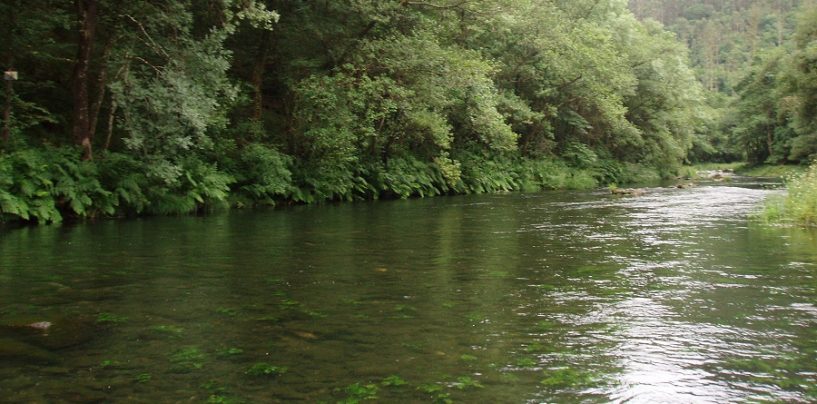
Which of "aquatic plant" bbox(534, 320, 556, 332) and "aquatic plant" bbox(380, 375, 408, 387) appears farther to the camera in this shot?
"aquatic plant" bbox(534, 320, 556, 332)

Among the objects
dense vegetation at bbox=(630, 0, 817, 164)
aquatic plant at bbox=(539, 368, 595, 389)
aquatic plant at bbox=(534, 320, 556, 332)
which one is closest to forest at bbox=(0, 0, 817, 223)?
dense vegetation at bbox=(630, 0, 817, 164)

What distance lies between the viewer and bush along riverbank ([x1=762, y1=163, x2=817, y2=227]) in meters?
14.1

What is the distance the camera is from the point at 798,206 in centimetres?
1438

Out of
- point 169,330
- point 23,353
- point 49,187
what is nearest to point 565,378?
point 169,330

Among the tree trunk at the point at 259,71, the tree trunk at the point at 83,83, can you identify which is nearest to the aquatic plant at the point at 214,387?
the tree trunk at the point at 83,83

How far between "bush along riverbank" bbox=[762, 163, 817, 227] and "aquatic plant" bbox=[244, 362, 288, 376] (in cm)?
1323

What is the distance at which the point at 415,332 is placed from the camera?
5.48m

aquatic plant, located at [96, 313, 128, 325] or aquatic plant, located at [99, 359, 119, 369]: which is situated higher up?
aquatic plant, located at [96, 313, 128, 325]

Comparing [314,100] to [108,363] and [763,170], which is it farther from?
[763,170]

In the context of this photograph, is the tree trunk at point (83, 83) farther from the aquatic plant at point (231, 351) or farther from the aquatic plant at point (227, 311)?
the aquatic plant at point (231, 351)

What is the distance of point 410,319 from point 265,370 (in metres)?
1.74

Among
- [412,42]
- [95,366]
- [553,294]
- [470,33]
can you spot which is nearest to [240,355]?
[95,366]

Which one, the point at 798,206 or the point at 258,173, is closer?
the point at 798,206

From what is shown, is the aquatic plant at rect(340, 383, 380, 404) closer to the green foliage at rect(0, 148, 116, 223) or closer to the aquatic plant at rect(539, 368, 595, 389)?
the aquatic plant at rect(539, 368, 595, 389)
